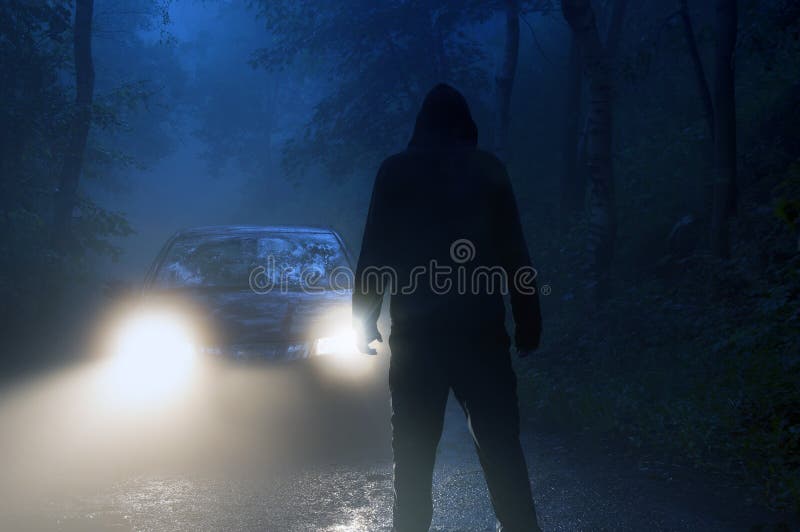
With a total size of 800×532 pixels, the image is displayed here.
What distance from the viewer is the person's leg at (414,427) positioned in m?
3.29

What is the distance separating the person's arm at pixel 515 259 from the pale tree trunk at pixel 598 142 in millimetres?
7769

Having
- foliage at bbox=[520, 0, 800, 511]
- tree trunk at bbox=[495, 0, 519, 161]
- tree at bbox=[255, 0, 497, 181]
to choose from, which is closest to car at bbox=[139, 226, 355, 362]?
foliage at bbox=[520, 0, 800, 511]

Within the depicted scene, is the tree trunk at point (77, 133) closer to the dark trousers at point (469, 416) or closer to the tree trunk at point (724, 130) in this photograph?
the tree trunk at point (724, 130)

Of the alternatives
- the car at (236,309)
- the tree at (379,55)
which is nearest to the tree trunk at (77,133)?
the tree at (379,55)

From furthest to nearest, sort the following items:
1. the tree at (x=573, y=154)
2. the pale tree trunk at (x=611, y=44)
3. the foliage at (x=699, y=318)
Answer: the tree at (x=573, y=154)
the pale tree trunk at (x=611, y=44)
the foliage at (x=699, y=318)

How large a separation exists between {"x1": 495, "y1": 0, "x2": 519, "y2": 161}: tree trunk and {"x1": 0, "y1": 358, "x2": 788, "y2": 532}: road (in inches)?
435

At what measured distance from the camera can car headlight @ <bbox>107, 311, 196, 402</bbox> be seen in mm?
6203

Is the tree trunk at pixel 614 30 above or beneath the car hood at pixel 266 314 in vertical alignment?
above

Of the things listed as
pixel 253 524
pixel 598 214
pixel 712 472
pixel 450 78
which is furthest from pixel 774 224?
pixel 450 78

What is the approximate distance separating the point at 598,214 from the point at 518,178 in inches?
452

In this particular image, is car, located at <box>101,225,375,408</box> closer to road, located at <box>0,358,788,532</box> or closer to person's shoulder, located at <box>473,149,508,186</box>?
road, located at <box>0,358,788,532</box>

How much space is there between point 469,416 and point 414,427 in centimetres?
25

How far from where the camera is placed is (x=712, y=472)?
5.49 meters

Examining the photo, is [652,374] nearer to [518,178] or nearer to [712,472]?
[712,472]
